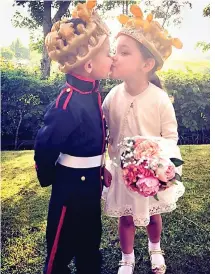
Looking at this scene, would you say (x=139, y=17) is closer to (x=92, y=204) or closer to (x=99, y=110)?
(x=99, y=110)

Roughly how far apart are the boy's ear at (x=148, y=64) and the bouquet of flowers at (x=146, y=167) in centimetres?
28

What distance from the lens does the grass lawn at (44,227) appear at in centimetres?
164

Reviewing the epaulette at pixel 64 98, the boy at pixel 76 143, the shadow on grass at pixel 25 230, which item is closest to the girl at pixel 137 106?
the boy at pixel 76 143

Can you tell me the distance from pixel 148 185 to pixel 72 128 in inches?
12.7

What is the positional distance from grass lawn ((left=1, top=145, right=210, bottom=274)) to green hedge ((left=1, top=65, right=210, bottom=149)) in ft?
0.32

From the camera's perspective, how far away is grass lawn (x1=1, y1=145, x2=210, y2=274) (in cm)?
164

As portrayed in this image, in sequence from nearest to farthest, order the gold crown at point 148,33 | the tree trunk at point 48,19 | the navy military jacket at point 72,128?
the navy military jacket at point 72,128
the gold crown at point 148,33
the tree trunk at point 48,19

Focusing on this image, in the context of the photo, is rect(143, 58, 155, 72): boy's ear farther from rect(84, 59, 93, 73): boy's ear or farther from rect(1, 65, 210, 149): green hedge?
rect(84, 59, 93, 73): boy's ear

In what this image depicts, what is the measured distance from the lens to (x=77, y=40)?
1283 millimetres

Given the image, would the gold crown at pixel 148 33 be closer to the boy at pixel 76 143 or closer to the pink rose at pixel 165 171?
the boy at pixel 76 143

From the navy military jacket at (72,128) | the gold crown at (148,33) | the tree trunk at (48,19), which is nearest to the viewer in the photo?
the navy military jacket at (72,128)

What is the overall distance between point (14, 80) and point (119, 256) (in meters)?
0.88

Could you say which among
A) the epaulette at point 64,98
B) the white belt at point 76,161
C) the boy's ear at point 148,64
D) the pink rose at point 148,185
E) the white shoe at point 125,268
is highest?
the boy's ear at point 148,64

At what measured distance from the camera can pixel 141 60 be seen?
1461 millimetres
